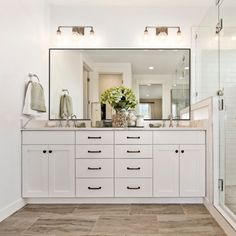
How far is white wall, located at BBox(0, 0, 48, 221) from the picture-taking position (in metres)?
2.79

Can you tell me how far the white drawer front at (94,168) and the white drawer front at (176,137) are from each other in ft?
1.88

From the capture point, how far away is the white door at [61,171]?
10.7ft

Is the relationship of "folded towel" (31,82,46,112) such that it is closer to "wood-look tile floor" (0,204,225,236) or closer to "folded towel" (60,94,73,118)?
"folded towel" (60,94,73,118)

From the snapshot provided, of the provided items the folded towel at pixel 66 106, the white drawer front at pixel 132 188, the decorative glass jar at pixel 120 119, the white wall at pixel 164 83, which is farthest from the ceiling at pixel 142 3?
the white drawer front at pixel 132 188

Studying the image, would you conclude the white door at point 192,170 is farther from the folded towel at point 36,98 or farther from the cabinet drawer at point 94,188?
the folded towel at point 36,98

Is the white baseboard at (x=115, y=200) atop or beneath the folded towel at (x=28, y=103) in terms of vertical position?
beneath

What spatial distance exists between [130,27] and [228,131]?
201 centimetres

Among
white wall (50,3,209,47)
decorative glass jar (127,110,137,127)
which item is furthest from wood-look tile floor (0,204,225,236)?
white wall (50,3,209,47)

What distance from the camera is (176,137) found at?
3268 mm

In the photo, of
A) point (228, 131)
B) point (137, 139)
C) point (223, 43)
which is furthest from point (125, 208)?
point (223, 43)

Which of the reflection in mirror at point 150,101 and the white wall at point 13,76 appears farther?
the reflection in mirror at point 150,101

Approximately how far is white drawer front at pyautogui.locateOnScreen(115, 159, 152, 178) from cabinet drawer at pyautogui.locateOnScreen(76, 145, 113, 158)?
0.13 meters

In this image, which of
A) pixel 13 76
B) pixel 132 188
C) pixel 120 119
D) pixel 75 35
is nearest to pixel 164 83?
pixel 120 119

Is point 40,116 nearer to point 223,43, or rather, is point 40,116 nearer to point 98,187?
point 98,187
